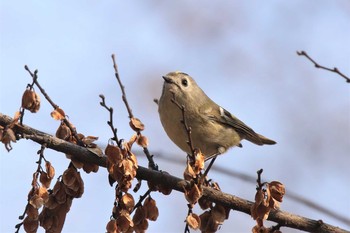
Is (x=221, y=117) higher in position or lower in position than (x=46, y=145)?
higher

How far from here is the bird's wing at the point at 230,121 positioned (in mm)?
3796

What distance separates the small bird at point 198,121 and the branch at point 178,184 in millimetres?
1011

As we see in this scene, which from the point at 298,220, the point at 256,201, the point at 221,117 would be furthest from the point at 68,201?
the point at 221,117

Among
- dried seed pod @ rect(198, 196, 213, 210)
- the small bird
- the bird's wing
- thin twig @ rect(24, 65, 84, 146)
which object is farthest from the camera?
the bird's wing

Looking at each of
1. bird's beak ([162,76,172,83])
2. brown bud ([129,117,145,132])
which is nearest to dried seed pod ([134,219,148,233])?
brown bud ([129,117,145,132])

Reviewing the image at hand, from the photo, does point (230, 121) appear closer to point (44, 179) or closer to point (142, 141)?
point (142, 141)

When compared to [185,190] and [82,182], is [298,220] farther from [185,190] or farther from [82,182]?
[82,182]

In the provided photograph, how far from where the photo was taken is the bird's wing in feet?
12.5

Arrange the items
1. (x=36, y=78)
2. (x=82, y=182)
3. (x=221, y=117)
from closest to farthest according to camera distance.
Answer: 1. (x=36, y=78)
2. (x=82, y=182)
3. (x=221, y=117)

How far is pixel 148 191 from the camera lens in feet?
7.46

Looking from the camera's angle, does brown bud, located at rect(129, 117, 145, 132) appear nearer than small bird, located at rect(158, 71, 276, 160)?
Yes

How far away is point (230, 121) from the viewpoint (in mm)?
3934

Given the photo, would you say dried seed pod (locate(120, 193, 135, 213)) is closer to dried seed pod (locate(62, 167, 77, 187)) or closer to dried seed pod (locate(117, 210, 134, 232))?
dried seed pod (locate(117, 210, 134, 232))

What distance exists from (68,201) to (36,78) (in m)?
0.50
